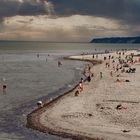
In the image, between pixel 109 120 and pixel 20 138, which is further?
pixel 109 120

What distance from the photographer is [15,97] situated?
4981 centimetres

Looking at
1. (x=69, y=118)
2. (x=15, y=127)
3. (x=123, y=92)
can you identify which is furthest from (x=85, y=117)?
(x=123, y=92)

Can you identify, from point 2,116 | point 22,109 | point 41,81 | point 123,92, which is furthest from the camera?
point 41,81

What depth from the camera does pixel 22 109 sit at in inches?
1631

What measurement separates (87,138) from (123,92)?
2139cm

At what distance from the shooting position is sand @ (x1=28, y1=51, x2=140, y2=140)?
1200 inches

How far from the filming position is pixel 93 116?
3569cm

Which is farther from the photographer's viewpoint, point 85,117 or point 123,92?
point 123,92

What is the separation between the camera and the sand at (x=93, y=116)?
3048 cm

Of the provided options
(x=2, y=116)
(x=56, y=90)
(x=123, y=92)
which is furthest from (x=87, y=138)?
(x=56, y=90)

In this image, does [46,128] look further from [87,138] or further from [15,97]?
[15,97]

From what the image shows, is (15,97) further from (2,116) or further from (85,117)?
(85,117)

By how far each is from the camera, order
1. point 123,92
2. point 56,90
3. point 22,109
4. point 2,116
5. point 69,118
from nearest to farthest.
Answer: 1. point 69,118
2. point 2,116
3. point 22,109
4. point 123,92
5. point 56,90

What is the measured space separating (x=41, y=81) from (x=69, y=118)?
112 ft
